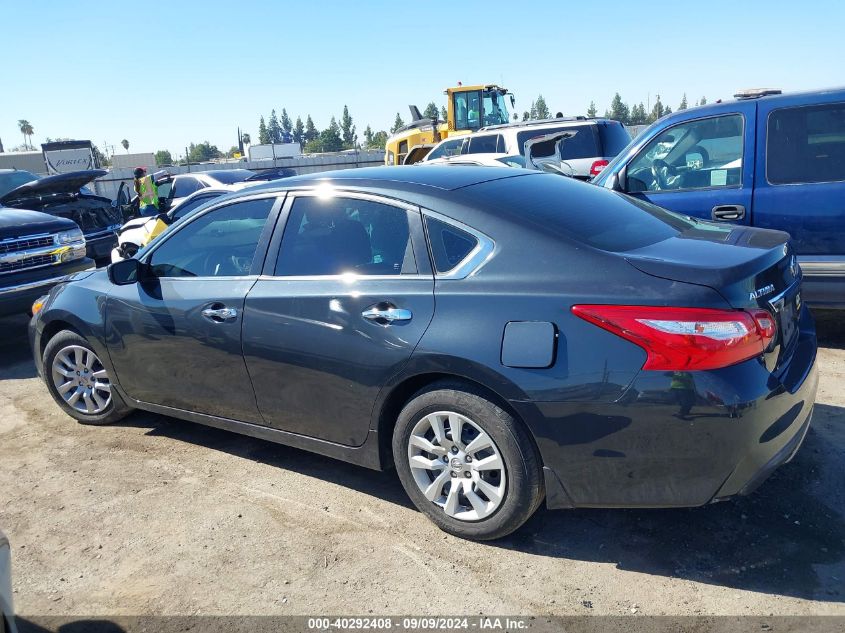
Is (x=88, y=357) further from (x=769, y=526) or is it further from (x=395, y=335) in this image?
(x=769, y=526)

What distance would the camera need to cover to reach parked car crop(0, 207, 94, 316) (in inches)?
268

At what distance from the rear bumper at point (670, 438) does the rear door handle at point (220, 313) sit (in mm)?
1690

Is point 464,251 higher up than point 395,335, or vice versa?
point 464,251

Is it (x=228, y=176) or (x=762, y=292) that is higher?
(x=228, y=176)

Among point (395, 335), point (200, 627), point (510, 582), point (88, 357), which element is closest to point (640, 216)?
point (395, 335)

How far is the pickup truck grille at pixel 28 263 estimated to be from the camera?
6.83 metres

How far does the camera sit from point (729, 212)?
5.27m

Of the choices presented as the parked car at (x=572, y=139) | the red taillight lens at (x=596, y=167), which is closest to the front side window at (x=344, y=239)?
the red taillight lens at (x=596, y=167)

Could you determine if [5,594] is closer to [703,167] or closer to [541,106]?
[703,167]

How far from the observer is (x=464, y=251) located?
3137 millimetres

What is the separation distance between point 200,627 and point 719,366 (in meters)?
2.23

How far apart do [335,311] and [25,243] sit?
517 cm

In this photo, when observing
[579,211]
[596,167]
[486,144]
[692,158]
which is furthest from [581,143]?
[579,211]

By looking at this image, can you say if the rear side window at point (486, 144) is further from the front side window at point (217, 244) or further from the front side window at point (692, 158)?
the front side window at point (217, 244)
